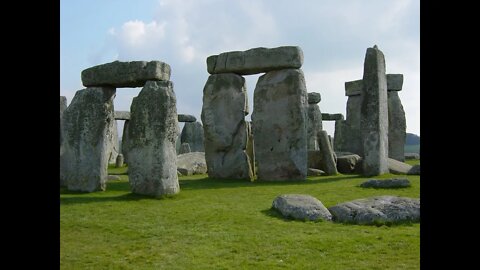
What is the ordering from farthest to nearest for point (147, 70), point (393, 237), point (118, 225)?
point (147, 70), point (118, 225), point (393, 237)

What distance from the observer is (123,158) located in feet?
62.9

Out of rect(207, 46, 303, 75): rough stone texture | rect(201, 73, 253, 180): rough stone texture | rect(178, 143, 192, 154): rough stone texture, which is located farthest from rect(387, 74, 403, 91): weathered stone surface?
rect(178, 143, 192, 154): rough stone texture

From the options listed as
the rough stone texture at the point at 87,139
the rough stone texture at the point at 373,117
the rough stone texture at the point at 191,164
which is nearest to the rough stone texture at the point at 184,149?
the rough stone texture at the point at 191,164

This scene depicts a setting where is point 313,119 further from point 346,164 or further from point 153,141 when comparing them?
point 153,141

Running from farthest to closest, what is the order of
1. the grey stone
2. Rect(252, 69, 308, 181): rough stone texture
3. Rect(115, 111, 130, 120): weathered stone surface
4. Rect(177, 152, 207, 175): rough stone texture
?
Rect(115, 111, 130, 120): weathered stone surface → Rect(177, 152, 207, 175): rough stone texture → the grey stone → Rect(252, 69, 308, 181): rough stone texture

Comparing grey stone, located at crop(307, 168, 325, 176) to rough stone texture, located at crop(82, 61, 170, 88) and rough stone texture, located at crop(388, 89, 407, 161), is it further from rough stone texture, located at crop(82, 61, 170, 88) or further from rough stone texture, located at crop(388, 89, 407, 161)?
rough stone texture, located at crop(82, 61, 170, 88)

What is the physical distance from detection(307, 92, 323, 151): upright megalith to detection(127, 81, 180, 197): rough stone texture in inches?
495

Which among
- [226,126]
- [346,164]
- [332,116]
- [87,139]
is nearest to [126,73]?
[87,139]

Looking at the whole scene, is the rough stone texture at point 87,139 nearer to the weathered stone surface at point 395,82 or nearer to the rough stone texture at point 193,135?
the weathered stone surface at point 395,82

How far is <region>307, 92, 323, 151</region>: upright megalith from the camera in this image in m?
20.6
